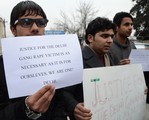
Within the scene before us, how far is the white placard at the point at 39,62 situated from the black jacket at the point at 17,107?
10 centimetres

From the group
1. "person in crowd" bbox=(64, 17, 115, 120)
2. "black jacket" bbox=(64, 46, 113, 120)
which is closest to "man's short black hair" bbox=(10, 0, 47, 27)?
"black jacket" bbox=(64, 46, 113, 120)

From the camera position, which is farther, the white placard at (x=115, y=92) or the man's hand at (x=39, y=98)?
the white placard at (x=115, y=92)

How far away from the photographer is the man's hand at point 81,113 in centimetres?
216

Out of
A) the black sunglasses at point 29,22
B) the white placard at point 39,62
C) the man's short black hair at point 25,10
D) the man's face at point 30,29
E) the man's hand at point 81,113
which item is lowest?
the man's hand at point 81,113

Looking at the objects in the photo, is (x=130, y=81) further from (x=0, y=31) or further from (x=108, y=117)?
(x=0, y=31)

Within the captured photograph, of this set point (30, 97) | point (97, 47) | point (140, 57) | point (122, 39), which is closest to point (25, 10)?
point (30, 97)

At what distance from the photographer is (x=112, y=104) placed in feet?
8.64

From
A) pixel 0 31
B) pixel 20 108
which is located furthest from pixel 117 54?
pixel 0 31

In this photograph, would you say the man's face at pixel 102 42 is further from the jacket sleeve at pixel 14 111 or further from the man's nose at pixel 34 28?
the jacket sleeve at pixel 14 111

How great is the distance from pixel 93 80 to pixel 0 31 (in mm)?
43932

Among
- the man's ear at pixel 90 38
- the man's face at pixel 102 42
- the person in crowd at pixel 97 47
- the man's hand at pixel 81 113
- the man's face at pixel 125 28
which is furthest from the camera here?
the man's face at pixel 125 28

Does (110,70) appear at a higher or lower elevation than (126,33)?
lower

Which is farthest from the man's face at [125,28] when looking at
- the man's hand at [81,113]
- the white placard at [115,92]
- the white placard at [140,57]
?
the man's hand at [81,113]

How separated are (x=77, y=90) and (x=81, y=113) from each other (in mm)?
354
